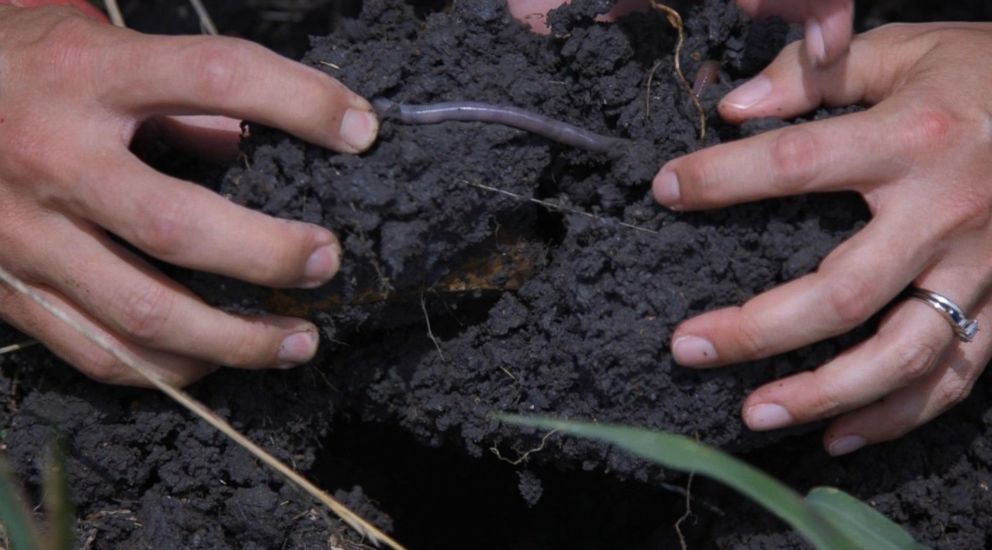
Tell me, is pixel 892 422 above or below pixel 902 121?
below

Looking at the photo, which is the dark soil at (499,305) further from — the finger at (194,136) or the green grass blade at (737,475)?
the green grass blade at (737,475)

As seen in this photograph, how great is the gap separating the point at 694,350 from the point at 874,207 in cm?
34

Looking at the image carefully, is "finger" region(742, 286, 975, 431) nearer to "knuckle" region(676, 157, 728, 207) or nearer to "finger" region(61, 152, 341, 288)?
"knuckle" region(676, 157, 728, 207)

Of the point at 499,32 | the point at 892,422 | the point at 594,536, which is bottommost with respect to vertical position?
the point at 594,536

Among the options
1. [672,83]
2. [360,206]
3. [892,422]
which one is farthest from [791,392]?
[360,206]

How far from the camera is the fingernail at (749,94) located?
5.08 ft

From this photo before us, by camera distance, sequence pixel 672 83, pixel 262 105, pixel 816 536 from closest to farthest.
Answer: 1. pixel 816 536
2. pixel 262 105
3. pixel 672 83

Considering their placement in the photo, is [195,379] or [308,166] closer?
[308,166]

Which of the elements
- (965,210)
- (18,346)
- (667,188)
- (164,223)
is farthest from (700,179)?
(18,346)

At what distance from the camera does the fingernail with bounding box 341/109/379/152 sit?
4.77ft

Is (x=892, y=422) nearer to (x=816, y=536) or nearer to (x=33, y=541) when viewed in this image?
(x=816, y=536)

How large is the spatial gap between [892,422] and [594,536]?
0.74 m

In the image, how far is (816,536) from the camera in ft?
3.36

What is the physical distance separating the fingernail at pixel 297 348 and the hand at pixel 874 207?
57cm
